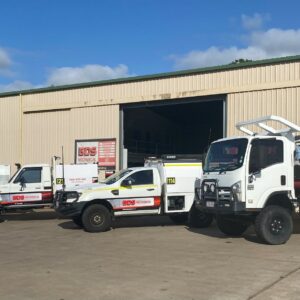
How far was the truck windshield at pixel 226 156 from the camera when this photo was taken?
12.4 meters

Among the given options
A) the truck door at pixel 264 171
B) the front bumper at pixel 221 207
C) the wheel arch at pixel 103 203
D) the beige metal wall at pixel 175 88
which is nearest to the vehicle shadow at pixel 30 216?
the wheel arch at pixel 103 203

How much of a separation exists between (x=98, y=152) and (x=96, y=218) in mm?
11230

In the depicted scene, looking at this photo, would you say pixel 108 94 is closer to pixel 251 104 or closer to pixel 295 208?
pixel 251 104

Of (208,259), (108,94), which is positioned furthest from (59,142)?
(208,259)

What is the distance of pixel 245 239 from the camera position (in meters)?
13.3

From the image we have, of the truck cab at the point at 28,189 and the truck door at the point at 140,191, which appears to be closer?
the truck door at the point at 140,191

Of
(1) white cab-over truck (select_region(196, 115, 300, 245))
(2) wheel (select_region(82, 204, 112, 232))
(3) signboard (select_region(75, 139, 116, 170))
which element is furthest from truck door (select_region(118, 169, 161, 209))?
(3) signboard (select_region(75, 139, 116, 170))

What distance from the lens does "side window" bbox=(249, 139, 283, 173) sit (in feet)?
40.3

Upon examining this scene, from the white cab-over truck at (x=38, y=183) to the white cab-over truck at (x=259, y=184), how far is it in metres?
7.27

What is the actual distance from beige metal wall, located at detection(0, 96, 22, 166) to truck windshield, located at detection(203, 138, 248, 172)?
17924 millimetres

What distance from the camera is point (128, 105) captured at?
2581 cm

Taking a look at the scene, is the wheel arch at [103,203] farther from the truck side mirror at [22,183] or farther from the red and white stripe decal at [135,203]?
the truck side mirror at [22,183]

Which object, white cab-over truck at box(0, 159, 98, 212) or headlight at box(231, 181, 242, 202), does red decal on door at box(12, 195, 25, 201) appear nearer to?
white cab-over truck at box(0, 159, 98, 212)

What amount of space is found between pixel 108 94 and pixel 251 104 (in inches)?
304
